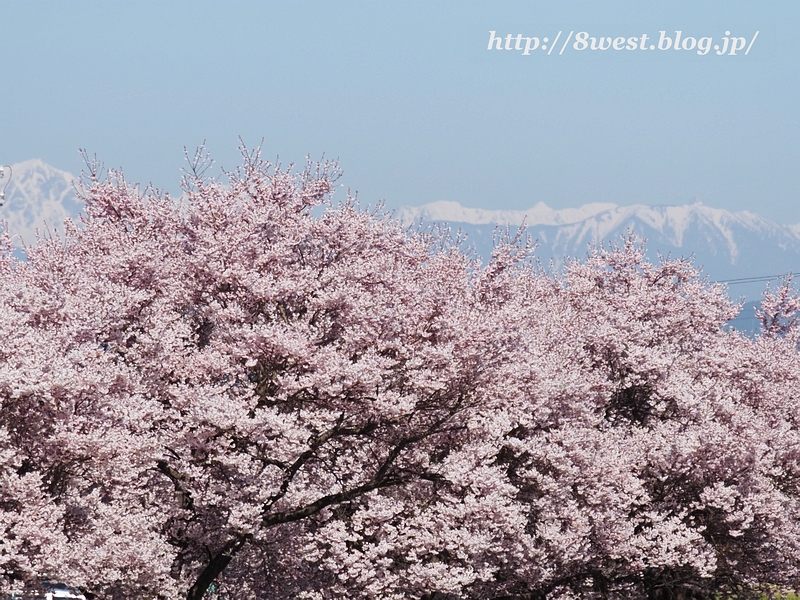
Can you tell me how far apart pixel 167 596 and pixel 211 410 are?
3894 millimetres

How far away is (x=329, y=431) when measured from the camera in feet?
76.7

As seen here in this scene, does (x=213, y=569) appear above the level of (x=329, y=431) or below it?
below

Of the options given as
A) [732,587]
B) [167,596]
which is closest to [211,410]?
[167,596]

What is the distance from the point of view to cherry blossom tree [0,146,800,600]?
62.2ft

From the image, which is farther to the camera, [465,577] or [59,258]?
[59,258]

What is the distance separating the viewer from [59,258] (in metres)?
27.6

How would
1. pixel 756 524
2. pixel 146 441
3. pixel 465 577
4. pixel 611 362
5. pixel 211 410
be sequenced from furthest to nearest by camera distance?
1. pixel 611 362
2. pixel 756 524
3. pixel 465 577
4. pixel 211 410
5. pixel 146 441

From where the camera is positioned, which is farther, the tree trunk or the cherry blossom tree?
the tree trunk

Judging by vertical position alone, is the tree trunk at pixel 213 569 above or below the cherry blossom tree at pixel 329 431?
below

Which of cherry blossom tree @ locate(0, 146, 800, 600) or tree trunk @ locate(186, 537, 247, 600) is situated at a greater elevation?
cherry blossom tree @ locate(0, 146, 800, 600)

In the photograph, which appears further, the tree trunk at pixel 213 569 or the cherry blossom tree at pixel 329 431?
the tree trunk at pixel 213 569

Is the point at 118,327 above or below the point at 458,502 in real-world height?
above

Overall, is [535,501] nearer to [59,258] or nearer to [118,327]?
[118,327]

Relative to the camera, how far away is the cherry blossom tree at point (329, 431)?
62.2ft
